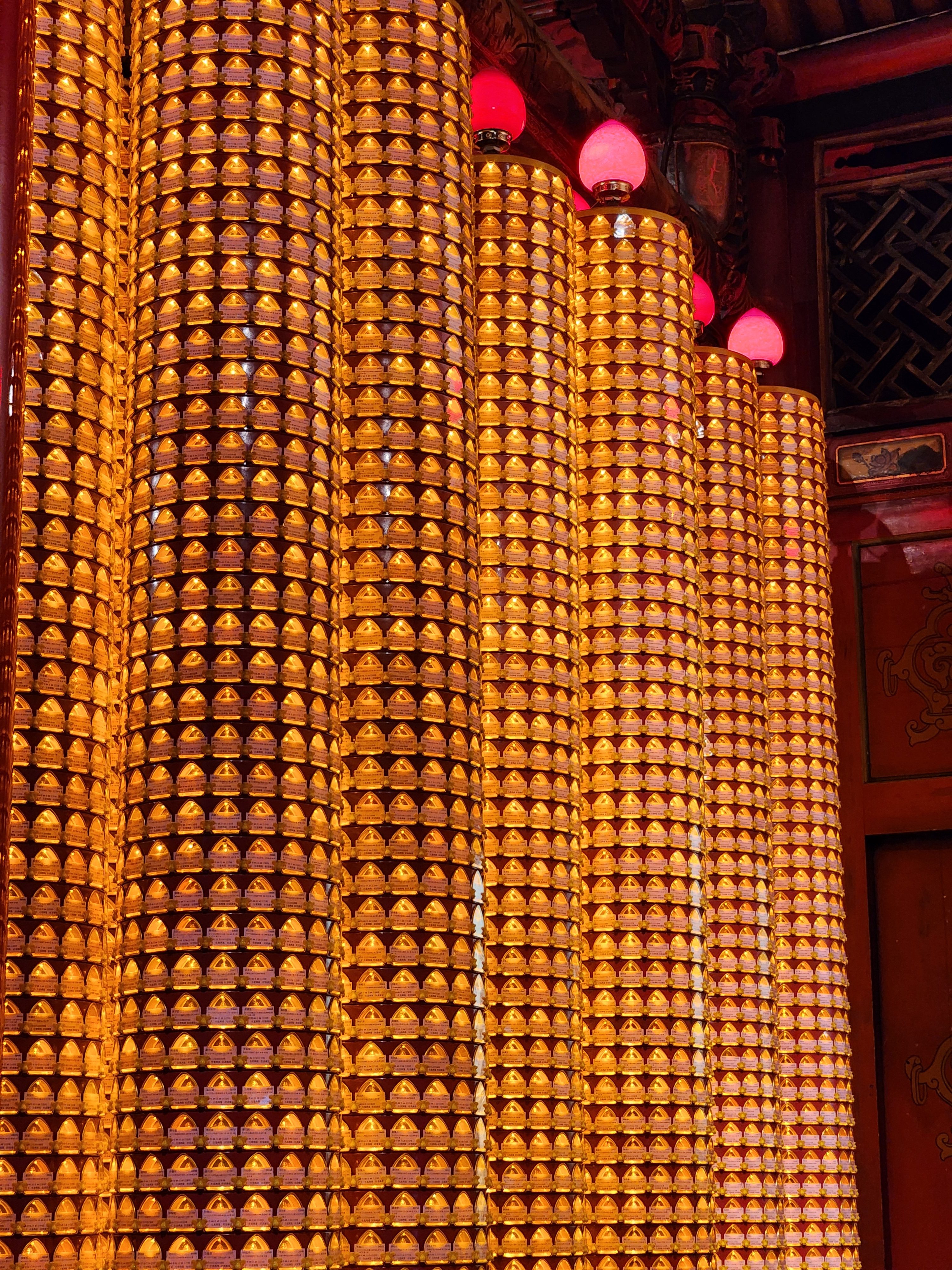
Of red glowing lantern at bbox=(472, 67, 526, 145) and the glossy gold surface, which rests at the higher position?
red glowing lantern at bbox=(472, 67, 526, 145)

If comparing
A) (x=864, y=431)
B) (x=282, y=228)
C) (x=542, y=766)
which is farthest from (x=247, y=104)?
(x=864, y=431)

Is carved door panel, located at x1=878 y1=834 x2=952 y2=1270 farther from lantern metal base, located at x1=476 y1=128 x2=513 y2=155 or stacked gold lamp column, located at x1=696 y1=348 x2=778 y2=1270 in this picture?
lantern metal base, located at x1=476 y1=128 x2=513 y2=155

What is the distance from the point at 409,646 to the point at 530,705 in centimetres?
66

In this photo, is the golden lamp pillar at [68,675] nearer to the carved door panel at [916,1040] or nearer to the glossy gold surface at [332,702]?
the glossy gold surface at [332,702]

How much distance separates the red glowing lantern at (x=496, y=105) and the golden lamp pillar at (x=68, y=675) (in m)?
1.22

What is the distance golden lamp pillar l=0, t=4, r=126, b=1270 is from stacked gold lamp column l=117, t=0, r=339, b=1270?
86 mm

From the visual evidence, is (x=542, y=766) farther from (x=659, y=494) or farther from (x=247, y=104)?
(x=247, y=104)

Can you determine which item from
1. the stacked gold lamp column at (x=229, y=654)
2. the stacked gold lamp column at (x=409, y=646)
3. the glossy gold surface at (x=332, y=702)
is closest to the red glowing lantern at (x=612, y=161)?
the glossy gold surface at (x=332, y=702)

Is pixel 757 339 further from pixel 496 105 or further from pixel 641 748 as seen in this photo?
pixel 641 748

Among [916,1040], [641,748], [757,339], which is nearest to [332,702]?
[641,748]

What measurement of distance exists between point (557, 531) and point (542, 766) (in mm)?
637

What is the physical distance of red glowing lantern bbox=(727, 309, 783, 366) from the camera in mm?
6570

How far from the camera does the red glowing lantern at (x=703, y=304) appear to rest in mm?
6340

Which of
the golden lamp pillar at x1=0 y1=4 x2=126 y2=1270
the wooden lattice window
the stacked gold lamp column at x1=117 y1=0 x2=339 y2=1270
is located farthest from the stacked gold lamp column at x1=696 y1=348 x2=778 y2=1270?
the golden lamp pillar at x1=0 y1=4 x2=126 y2=1270
